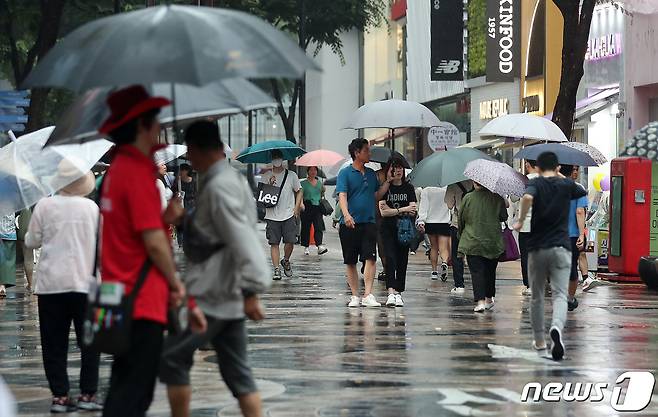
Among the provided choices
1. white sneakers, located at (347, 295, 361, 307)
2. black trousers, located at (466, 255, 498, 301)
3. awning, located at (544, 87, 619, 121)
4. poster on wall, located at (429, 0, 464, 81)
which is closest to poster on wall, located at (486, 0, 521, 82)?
poster on wall, located at (429, 0, 464, 81)

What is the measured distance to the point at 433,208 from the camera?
2289cm

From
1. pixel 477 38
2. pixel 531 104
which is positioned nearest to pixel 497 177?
Result: pixel 531 104

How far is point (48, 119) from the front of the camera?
44.2 m

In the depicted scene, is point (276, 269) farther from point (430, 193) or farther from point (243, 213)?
point (243, 213)

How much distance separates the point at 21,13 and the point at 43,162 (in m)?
21.6

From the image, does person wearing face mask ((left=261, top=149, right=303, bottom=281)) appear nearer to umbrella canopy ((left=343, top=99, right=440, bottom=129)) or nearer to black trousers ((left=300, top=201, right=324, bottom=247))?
umbrella canopy ((left=343, top=99, right=440, bottom=129))

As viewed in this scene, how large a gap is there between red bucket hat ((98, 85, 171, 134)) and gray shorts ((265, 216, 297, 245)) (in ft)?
51.3

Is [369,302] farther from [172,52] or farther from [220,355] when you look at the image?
[172,52]

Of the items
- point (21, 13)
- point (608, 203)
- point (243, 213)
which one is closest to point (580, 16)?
point (608, 203)

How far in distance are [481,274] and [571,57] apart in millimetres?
8182

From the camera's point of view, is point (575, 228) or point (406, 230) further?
point (575, 228)

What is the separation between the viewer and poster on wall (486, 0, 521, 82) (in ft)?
129

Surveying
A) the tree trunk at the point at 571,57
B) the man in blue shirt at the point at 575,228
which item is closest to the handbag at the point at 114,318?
the man in blue shirt at the point at 575,228

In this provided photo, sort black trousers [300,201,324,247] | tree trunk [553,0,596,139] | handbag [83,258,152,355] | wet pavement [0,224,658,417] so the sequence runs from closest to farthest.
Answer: handbag [83,258,152,355] → wet pavement [0,224,658,417] → tree trunk [553,0,596,139] → black trousers [300,201,324,247]
